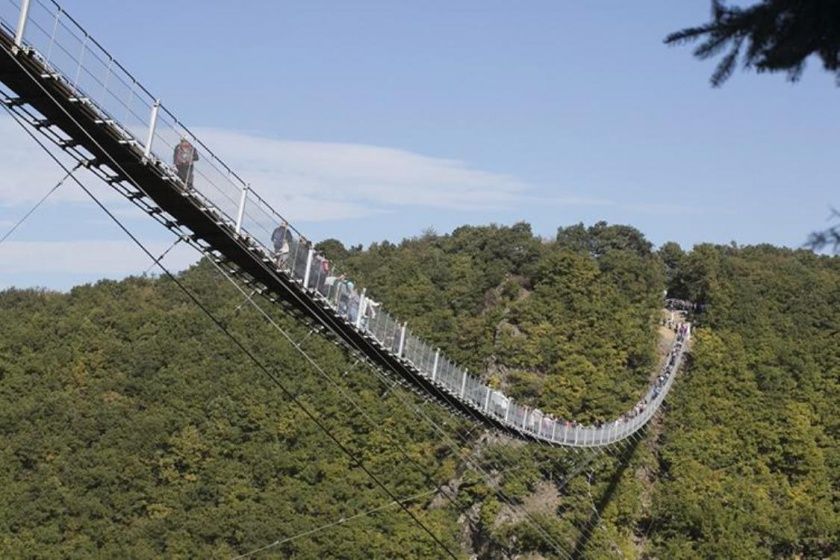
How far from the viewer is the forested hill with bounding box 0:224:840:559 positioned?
28688 millimetres

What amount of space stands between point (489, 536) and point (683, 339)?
6850mm

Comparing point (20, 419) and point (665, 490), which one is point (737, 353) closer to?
point (665, 490)

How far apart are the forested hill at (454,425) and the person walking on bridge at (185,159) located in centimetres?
1718

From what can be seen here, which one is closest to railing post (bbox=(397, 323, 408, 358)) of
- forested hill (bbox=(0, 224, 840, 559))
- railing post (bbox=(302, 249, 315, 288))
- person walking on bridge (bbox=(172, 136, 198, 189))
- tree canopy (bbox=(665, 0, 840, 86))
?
railing post (bbox=(302, 249, 315, 288))

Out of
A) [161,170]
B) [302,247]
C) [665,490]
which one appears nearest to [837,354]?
[665,490]

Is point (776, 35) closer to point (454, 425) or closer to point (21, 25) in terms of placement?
point (21, 25)

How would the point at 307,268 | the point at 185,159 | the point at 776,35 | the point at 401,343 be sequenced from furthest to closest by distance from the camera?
the point at 401,343 < the point at 307,268 < the point at 185,159 < the point at 776,35

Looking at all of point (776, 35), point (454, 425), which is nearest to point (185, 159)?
point (776, 35)

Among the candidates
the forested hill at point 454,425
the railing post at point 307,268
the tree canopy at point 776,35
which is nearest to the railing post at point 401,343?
the railing post at point 307,268

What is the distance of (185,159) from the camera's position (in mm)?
9508

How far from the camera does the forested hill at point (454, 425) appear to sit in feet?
94.1

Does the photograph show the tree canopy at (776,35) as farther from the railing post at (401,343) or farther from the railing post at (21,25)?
the railing post at (401,343)

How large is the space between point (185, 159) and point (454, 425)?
1926 cm

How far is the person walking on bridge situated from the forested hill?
1718 cm
